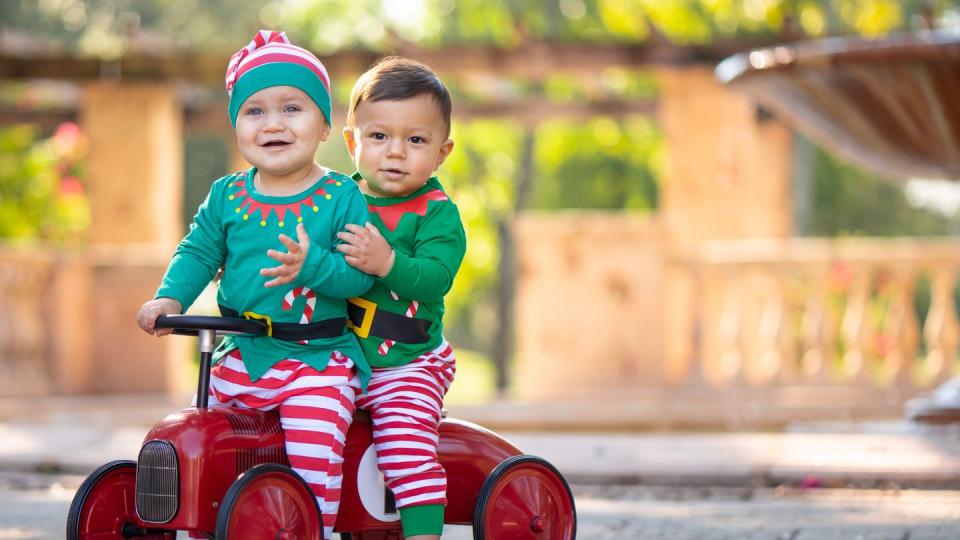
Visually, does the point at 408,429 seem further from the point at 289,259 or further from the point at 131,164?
the point at 131,164

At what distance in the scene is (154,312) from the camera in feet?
9.86

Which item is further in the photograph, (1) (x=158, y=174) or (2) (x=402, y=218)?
(1) (x=158, y=174)

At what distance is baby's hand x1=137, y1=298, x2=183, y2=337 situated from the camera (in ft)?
9.82

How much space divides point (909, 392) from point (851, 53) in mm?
4067

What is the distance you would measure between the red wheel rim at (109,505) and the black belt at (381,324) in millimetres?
604

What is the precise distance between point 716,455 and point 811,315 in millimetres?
5177

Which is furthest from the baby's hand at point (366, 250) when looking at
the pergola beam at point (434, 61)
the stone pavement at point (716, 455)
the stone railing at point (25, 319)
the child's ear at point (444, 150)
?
the pergola beam at point (434, 61)

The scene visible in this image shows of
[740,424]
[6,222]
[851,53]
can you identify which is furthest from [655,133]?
[851,53]

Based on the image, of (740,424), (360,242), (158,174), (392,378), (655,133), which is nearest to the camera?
(360,242)

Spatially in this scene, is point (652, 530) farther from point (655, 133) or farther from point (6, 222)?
point (655, 133)

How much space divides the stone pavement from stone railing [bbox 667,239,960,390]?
10.6 feet

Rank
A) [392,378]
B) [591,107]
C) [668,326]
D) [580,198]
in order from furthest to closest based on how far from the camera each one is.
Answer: [580,198] < [591,107] < [668,326] < [392,378]

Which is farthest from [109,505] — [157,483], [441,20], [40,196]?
[441,20]

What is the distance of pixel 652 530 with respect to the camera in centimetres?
430
